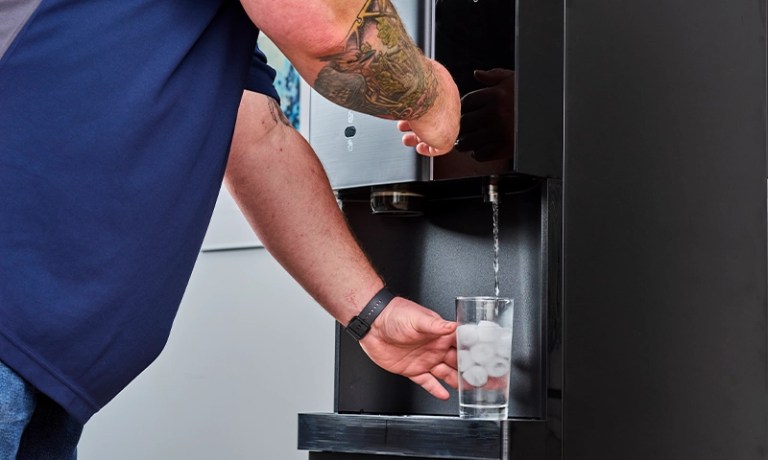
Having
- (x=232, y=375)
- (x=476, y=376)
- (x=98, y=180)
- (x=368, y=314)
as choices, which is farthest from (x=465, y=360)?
(x=232, y=375)

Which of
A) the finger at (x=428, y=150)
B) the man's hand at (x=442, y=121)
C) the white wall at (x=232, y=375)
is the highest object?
the man's hand at (x=442, y=121)

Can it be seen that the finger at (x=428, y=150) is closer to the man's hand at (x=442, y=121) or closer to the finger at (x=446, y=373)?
the man's hand at (x=442, y=121)

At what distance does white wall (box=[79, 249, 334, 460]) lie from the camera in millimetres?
2547

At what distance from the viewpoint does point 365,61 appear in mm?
1012

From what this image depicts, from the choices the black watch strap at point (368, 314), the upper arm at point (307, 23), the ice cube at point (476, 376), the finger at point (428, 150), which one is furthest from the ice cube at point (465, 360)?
the upper arm at point (307, 23)

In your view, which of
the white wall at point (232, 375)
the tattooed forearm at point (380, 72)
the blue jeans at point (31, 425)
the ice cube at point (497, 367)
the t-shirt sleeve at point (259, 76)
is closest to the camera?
the blue jeans at point (31, 425)

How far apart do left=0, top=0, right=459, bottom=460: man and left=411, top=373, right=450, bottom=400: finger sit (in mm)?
322

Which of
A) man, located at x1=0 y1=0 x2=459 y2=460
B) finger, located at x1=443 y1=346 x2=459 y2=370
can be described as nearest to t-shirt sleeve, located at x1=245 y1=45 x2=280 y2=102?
man, located at x1=0 y1=0 x2=459 y2=460

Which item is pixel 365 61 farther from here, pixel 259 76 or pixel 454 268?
pixel 454 268

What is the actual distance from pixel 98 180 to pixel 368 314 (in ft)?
1.37

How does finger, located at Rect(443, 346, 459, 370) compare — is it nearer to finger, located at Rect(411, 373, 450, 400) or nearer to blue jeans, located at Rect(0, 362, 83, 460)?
finger, located at Rect(411, 373, 450, 400)

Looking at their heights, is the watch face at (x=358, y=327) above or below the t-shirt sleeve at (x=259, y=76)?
below

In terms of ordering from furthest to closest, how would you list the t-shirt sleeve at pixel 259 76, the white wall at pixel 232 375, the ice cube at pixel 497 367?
1. the white wall at pixel 232 375
2. the t-shirt sleeve at pixel 259 76
3. the ice cube at pixel 497 367

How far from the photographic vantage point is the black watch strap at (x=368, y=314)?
1205mm
